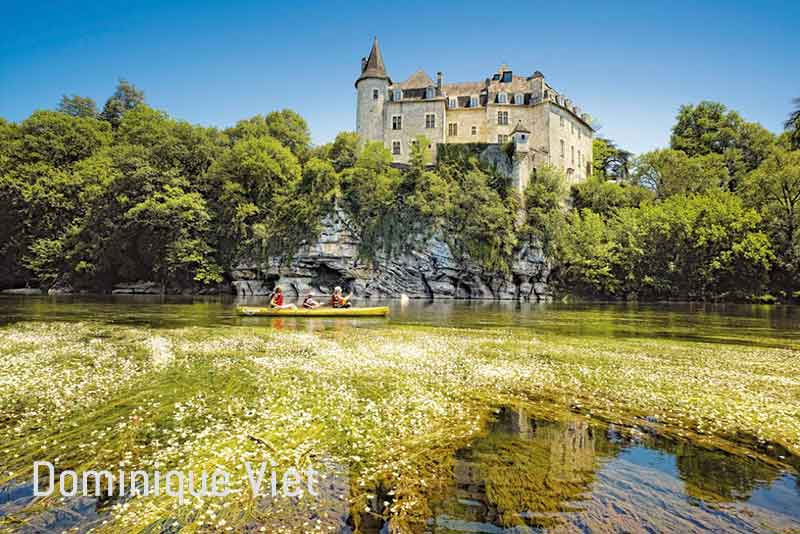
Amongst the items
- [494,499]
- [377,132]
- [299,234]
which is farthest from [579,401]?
[377,132]

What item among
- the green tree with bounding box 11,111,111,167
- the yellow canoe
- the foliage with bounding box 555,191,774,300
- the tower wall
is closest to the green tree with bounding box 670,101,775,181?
the foliage with bounding box 555,191,774,300

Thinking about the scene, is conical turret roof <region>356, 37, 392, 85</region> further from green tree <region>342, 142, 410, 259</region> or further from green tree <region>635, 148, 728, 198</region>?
green tree <region>635, 148, 728, 198</region>

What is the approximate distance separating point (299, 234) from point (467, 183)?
915 inches

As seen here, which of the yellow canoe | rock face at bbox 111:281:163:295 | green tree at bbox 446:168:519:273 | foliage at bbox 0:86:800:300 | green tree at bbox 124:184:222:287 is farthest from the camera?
green tree at bbox 446:168:519:273

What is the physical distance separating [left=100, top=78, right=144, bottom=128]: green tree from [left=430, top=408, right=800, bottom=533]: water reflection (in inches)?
4819

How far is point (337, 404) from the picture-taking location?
9.01m

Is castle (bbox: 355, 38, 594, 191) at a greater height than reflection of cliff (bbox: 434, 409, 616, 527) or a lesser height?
greater

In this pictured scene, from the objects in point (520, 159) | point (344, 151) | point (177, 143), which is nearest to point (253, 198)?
point (177, 143)

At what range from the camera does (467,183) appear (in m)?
64.6

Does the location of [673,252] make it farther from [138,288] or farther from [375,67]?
[138,288]

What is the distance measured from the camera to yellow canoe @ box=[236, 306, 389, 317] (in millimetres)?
28344

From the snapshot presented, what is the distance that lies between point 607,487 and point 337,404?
4.87 m

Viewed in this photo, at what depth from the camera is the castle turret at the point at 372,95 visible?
73.7 metres

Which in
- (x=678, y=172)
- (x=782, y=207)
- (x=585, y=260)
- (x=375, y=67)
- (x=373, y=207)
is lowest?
(x=585, y=260)
